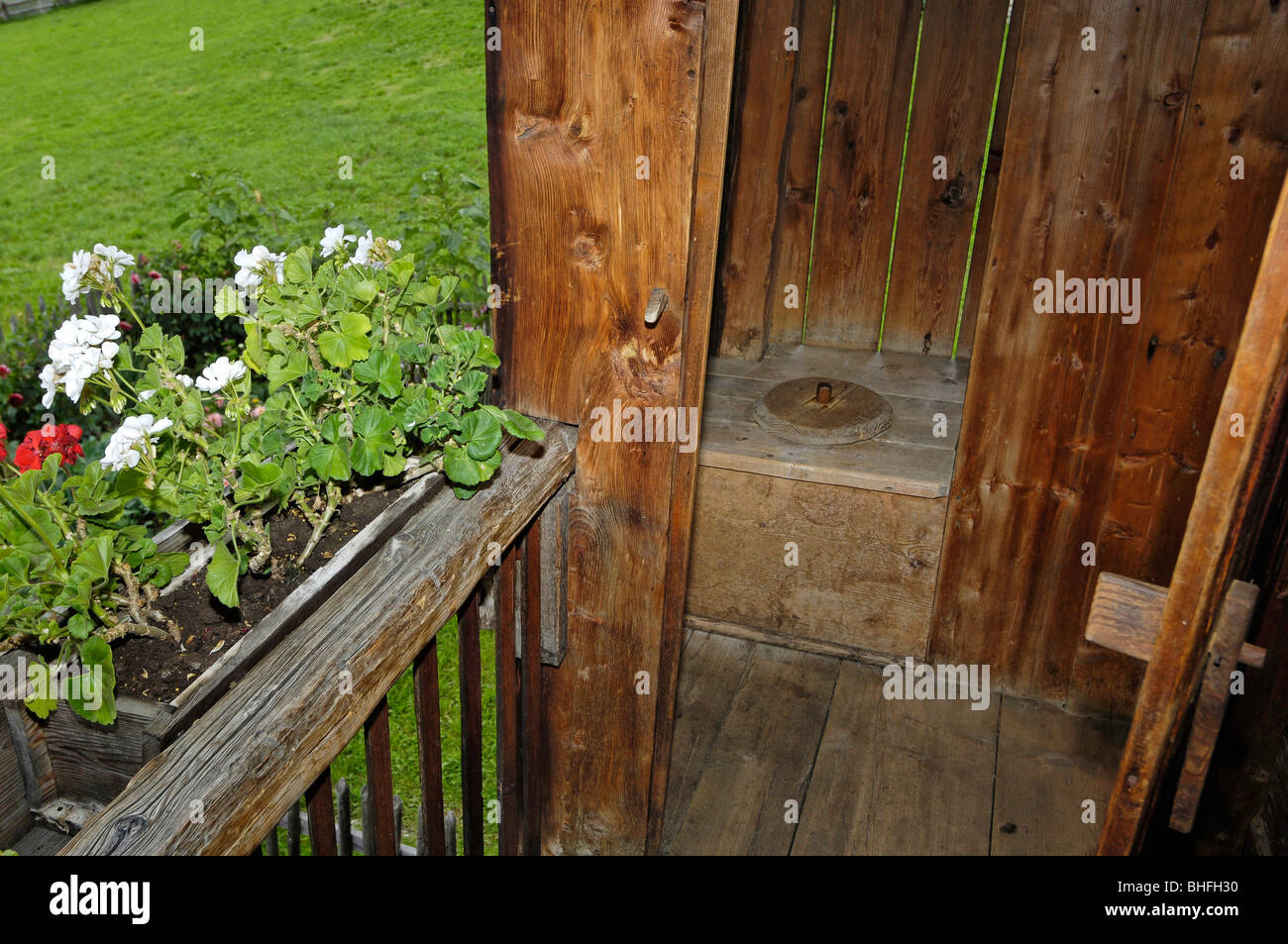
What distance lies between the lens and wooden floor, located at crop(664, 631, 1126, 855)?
7.84 ft

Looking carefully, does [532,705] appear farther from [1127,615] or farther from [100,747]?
[1127,615]

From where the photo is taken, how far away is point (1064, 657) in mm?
2715

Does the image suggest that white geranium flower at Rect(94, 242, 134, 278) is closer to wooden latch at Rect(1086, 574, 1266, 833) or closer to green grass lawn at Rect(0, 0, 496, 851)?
wooden latch at Rect(1086, 574, 1266, 833)

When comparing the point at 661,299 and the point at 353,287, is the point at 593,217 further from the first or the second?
the point at 353,287

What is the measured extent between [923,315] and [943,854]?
190 cm

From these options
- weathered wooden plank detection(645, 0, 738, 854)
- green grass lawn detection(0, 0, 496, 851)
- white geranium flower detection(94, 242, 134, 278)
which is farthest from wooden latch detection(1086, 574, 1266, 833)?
green grass lawn detection(0, 0, 496, 851)

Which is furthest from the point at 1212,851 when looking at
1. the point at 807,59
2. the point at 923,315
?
the point at 807,59

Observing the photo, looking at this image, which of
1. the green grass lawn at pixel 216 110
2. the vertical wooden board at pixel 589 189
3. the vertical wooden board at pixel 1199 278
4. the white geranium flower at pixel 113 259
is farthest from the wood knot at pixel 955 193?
the green grass lawn at pixel 216 110

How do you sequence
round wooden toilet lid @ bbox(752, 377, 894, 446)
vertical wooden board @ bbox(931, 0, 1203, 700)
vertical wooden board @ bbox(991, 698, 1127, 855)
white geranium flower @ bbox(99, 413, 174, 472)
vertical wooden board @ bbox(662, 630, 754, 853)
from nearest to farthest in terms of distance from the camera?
white geranium flower @ bbox(99, 413, 174, 472) → vertical wooden board @ bbox(931, 0, 1203, 700) → vertical wooden board @ bbox(991, 698, 1127, 855) → vertical wooden board @ bbox(662, 630, 754, 853) → round wooden toilet lid @ bbox(752, 377, 894, 446)

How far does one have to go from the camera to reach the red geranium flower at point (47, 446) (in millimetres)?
1308

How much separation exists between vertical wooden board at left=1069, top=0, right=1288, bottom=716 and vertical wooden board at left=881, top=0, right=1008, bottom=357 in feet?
3.75

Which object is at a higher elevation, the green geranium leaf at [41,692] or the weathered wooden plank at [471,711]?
the green geranium leaf at [41,692]

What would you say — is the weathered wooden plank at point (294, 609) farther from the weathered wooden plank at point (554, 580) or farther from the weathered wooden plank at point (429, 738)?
the weathered wooden plank at point (554, 580)

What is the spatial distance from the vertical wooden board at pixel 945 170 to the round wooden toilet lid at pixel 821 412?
1.84ft
